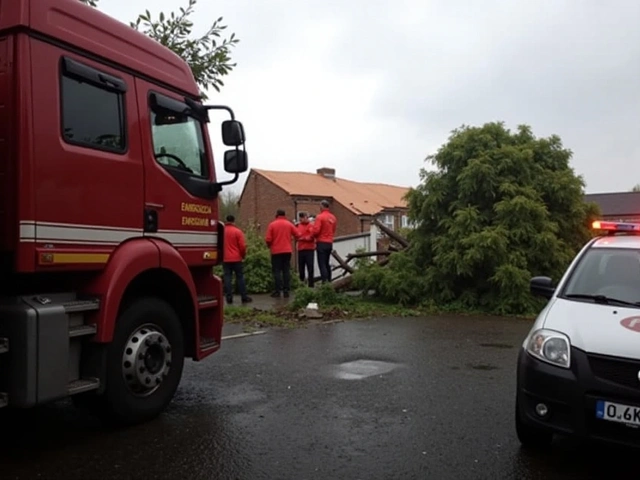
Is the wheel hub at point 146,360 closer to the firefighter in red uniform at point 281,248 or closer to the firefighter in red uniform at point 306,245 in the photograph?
the firefighter in red uniform at point 281,248

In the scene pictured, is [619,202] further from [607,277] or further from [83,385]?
[83,385]

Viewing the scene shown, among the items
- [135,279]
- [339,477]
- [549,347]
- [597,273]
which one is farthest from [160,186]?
[597,273]

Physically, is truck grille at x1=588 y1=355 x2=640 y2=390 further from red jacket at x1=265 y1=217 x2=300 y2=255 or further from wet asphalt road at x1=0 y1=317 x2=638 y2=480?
red jacket at x1=265 y1=217 x2=300 y2=255

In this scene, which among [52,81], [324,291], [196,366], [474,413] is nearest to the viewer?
[52,81]

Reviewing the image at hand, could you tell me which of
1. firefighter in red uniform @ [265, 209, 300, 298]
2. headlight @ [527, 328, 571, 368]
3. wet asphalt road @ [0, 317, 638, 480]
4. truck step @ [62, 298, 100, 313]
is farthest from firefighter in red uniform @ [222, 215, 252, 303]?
headlight @ [527, 328, 571, 368]

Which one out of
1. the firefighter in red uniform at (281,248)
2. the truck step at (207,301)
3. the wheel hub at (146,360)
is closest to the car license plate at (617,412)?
the wheel hub at (146,360)

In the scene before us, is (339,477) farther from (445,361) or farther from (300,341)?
(300,341)

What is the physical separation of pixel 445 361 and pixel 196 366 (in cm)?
315

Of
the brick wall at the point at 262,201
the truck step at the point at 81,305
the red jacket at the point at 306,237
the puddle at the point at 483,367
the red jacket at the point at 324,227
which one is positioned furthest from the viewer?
the brick wall at the point at 262,201

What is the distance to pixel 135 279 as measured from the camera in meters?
4.91

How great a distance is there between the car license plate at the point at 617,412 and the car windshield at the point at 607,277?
1092 millimetres

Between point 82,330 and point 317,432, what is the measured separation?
6.54ft

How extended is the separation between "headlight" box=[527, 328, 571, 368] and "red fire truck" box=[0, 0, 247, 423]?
2926mm

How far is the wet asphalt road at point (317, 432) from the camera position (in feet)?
13.2
